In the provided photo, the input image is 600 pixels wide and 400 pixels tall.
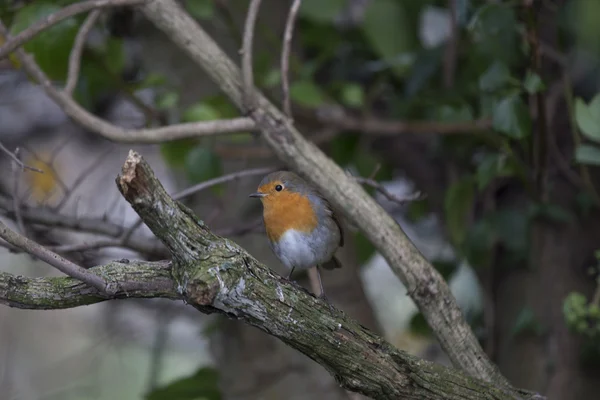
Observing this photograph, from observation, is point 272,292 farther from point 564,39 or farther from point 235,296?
point 564,39

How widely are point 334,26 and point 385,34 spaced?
1.76ft

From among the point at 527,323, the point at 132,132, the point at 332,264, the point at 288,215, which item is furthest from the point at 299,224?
the point at 527,323

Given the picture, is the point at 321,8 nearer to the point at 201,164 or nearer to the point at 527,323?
the point at 201,164

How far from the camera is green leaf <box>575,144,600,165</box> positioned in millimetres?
2170

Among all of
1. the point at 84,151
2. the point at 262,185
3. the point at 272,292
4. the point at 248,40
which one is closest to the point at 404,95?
the point at 262,185

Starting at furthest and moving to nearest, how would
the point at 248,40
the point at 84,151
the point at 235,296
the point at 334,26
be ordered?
1. the point at 84,151
2. the point at 334,26
3. the point at 248,40
4. the point at 235,296

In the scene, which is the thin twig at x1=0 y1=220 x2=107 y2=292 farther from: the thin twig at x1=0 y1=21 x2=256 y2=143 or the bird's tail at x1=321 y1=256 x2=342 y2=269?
the bird's tail at x1=321 y1=256 x2=342 y2=269

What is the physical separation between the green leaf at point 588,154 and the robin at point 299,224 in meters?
0.82

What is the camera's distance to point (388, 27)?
2.93 metres

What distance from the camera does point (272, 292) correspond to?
1508 mm

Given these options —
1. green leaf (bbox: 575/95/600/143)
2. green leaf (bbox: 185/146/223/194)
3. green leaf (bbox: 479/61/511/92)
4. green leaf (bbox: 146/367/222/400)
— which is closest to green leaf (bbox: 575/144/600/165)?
green leaf (bbox: 575/95/600/143)

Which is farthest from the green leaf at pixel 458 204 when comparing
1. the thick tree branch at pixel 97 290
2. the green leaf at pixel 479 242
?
the thick tree branch at pixel 97 290

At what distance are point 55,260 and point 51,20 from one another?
94 cm

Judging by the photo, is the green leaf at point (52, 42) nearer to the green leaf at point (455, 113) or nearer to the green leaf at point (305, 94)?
the green leaf at point (305, 94)
